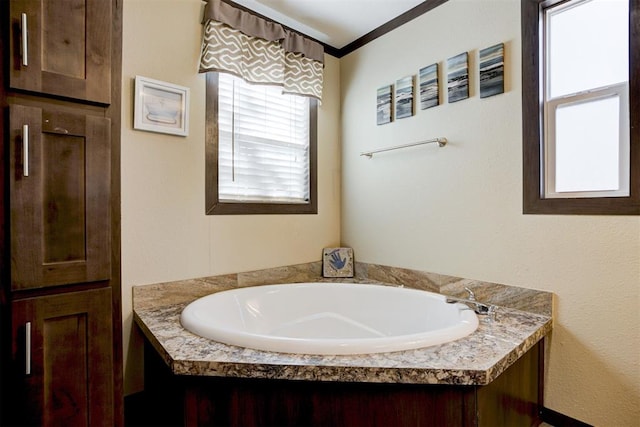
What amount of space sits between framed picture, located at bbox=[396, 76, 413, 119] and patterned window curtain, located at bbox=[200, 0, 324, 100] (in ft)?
2.04

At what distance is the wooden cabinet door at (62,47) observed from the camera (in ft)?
3.35

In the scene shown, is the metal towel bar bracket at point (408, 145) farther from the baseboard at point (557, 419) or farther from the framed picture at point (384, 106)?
the baseboard at point (557, 419)

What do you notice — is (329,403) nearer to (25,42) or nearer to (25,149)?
(25,149)

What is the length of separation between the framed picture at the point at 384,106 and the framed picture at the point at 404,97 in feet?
0.23

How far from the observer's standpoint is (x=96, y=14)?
1155mm

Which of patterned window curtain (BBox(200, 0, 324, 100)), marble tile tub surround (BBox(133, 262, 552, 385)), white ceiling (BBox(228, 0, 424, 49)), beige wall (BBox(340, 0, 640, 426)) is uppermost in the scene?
white ceiling (BBox(228, 0, 424, 49))

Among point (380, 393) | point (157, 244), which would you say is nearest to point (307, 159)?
point (157, 244)

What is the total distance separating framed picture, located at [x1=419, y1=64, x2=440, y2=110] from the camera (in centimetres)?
210

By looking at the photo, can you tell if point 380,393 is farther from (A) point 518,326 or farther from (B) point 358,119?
(B) point 358,119

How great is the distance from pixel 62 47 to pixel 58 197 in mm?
502

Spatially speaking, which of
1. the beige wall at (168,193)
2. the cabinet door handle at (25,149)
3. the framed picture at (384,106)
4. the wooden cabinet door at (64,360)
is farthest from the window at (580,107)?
the cabinet door handle at (25,149)

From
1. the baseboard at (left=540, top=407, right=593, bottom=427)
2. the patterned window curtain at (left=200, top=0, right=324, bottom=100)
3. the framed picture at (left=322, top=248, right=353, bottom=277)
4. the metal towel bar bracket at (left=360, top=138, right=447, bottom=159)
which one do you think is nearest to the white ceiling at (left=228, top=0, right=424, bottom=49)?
the patterned window curtain at (left=200, top=0, right=324, bottom=100)

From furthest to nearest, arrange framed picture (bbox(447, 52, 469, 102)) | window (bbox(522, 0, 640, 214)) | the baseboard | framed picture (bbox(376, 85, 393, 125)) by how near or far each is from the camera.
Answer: framed picture (bbox(376, 85, 393, 125))
framed picture (bbox(447, 52, 469, 102))
the baseboard
window (bbox(522, 0, 640, 214))

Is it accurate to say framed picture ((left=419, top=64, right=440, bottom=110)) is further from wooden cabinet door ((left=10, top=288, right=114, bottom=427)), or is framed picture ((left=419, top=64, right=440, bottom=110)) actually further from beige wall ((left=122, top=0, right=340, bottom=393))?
wooden cabinet door ((left=10, top=288, right=114, bottom=427))
